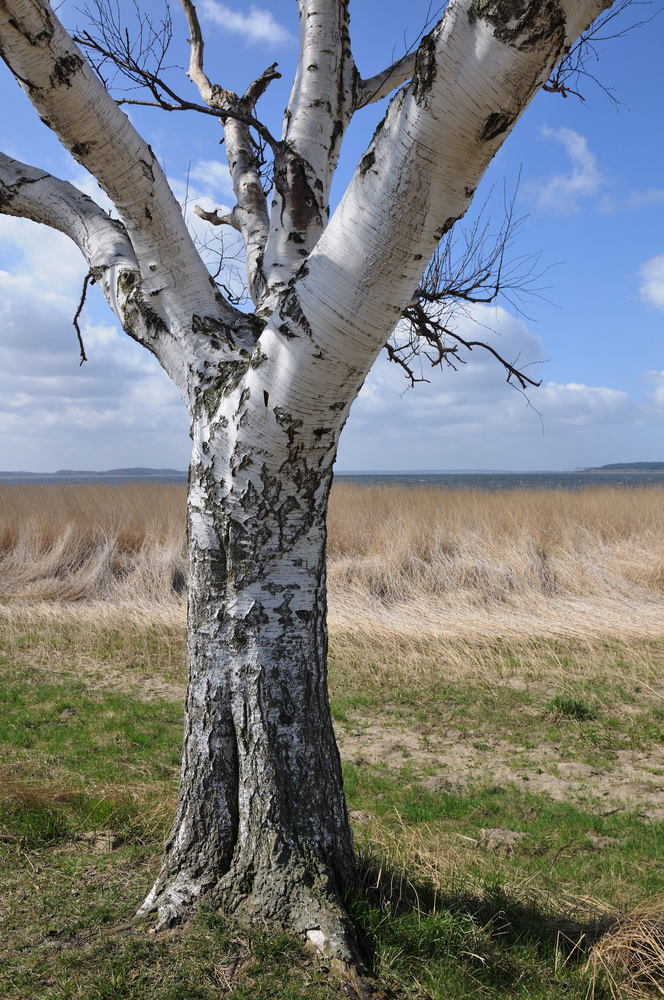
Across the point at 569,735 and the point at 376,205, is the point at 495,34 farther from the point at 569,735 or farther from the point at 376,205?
the point at 569,735

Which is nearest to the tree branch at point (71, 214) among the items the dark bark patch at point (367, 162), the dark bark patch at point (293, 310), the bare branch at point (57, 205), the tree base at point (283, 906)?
the bare branch at point (57, 205)

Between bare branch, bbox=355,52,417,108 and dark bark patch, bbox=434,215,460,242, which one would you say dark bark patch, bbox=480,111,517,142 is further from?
bare branch, bbox=355,52,417,108

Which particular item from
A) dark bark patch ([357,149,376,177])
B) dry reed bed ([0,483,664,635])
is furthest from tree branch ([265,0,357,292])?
dry reed bed ([0,483,664,635])

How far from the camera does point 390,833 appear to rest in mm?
2959

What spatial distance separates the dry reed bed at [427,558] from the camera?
304 inches

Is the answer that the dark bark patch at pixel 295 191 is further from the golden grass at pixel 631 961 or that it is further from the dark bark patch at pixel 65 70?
the golden grass at pixel 631 961

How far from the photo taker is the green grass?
195 cm

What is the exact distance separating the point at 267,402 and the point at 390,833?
223 cm

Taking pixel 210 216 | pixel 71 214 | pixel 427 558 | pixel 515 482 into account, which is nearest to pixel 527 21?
pixel 71 214

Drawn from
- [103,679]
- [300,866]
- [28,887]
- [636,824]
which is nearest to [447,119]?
[300,866]

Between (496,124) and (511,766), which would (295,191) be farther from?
(511,766)

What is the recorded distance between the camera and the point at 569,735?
16.0 feet

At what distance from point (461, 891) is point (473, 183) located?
2484 millimetres

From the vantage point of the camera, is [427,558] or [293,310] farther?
[427,558]
